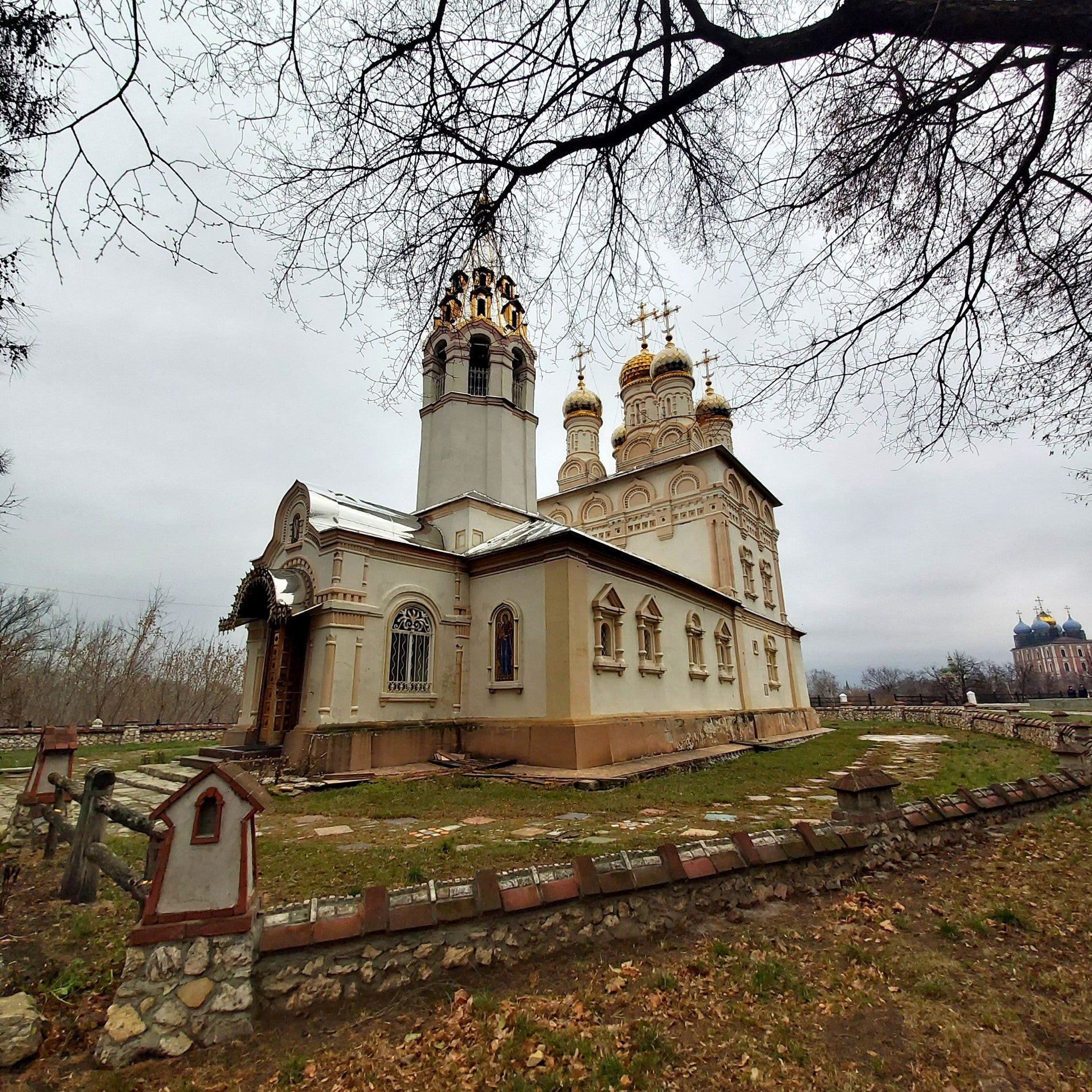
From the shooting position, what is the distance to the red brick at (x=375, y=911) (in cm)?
304

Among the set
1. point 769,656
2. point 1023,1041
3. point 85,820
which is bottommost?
point 1023,1041

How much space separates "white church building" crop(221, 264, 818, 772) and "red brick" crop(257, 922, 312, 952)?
23.3 ft

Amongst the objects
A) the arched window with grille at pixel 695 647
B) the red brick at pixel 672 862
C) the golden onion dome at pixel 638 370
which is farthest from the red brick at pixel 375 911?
the golden onion dome at pixel 638 370

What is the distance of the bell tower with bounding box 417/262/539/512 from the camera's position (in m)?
16.3

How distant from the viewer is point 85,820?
4.54 m

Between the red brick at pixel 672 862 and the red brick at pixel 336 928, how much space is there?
204 cm

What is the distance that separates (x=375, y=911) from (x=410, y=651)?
962 cm

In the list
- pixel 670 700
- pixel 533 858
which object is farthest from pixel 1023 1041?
pixel 670 700

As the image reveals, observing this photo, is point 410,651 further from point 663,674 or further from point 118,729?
point 118,729

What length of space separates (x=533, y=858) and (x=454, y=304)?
4.80m

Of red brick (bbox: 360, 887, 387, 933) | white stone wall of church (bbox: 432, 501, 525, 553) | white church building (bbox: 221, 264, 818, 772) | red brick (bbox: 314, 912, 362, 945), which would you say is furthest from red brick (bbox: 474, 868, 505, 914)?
white stone wall of church (bbox: 432, 501, 525, 553)

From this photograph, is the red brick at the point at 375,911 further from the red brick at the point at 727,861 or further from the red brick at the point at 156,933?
the red brick at the point at 727,861

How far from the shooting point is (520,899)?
11.3ft

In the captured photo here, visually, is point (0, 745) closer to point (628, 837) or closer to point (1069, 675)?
point (628, 837)
